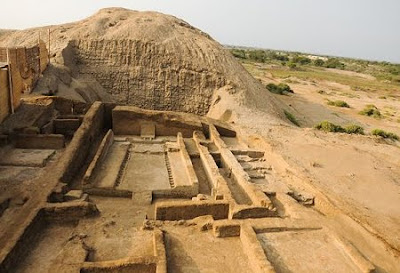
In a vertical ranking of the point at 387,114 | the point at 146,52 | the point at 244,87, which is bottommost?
the point at 387,114

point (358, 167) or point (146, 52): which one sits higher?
point (146, 52)

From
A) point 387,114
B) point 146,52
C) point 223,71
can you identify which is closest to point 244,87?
point 223,71

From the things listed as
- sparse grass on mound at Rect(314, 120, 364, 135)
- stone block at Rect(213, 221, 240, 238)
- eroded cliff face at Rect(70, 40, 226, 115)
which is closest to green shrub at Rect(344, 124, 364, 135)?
sparse grass on mound at Rect(314, 120, 364, 135)

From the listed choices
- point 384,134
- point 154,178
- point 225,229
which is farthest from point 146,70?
point 384,134

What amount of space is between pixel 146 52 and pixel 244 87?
5456 millimetres

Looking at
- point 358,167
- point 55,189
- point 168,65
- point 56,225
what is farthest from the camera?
point 168,65

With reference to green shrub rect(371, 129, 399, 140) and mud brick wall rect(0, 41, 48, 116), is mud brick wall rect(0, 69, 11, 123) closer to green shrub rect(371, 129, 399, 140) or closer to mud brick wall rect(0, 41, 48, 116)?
mud brick wall rect(0, 41, 48, 116)

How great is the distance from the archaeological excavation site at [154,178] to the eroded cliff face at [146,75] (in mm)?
57

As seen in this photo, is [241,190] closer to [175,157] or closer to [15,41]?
[175,157]

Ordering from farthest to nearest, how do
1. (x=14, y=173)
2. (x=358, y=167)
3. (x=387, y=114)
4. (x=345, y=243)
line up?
(x=387, y=114), (x=358, y=167), (x=14, y=173), (x=345, y=243)

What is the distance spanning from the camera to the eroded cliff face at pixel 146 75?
18.0 meters

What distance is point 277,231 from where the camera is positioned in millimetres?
6766

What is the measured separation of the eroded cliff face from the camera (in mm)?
17984

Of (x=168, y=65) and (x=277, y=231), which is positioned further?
(x=168, y=65)
